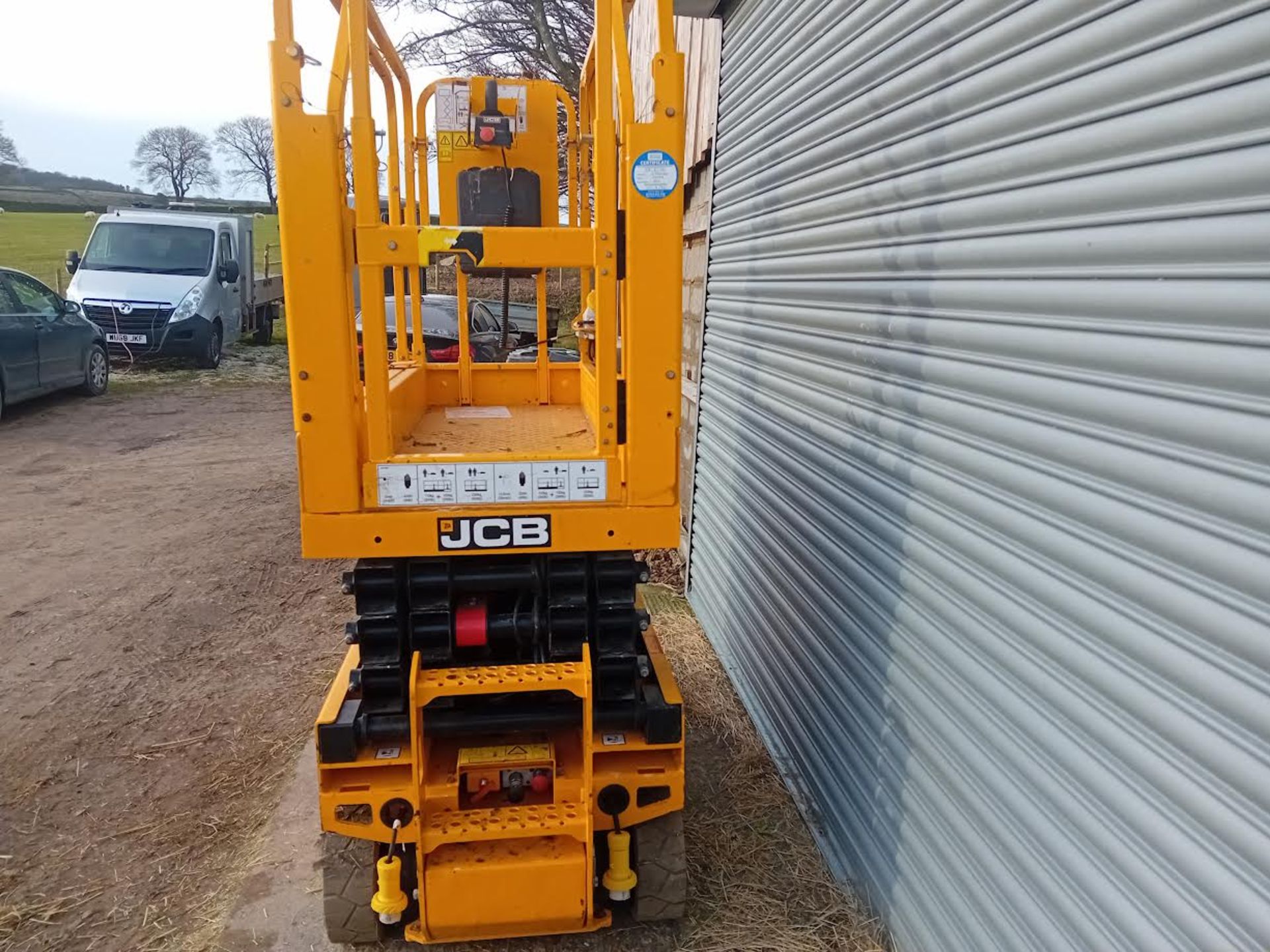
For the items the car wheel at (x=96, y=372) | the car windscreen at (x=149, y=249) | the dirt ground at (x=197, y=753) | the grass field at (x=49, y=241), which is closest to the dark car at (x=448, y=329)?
the dirt ground at (x=197, y=753)

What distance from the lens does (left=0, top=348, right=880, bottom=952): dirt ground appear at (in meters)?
3.09

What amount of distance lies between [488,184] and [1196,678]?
2.96 meters

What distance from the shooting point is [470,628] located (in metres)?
2.78

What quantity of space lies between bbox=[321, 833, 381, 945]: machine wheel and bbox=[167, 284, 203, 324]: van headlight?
1403 cm

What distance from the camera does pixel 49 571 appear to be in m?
6.52

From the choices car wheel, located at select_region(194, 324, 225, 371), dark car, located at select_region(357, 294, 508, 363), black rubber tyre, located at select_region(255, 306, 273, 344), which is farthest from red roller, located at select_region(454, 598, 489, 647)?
black rubber tyre, located at select_region(255, 306, 273, 344)

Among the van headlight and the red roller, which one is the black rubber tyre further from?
the red roller

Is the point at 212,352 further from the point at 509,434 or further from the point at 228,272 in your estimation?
the point at 509,434

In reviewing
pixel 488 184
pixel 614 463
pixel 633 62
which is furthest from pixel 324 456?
pixel 633 62

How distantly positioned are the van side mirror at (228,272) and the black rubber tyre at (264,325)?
322 centimetres

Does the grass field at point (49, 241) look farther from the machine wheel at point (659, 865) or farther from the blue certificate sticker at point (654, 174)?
the machine wheel at point (659, 865)

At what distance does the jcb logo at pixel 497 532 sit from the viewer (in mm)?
2650

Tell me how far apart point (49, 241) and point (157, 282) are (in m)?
28.1

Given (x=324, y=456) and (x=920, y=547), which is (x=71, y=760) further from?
(x=920, y=547)
